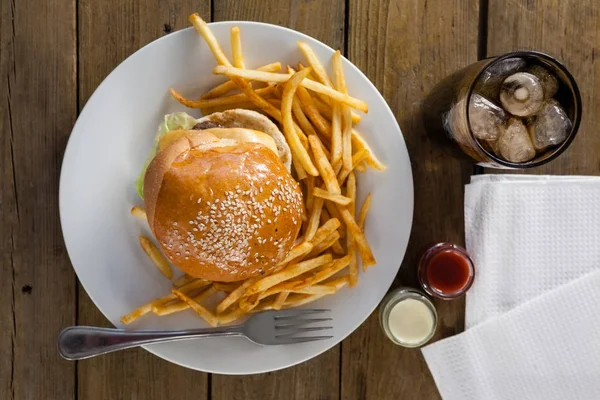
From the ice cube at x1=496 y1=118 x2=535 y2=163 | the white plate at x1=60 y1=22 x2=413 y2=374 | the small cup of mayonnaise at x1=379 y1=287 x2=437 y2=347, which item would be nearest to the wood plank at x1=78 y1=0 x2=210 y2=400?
the white plate at x1=60 y1=22 x2=413 y2=374

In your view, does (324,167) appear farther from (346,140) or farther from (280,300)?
(280,300)

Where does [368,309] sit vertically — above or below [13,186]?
below

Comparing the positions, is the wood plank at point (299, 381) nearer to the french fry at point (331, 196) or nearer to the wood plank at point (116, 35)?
the wood plank at point (116, 35)

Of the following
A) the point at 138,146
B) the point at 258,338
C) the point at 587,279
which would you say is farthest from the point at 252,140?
the point at 587,279

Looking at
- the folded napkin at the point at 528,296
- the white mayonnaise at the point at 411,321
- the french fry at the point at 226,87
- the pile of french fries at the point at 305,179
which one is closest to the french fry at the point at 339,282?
the pile of french fries at the point at 305,179

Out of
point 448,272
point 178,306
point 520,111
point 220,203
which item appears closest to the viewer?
point 220,203

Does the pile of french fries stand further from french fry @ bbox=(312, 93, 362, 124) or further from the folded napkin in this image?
the folded napkin

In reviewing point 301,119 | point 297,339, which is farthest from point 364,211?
point 297,339

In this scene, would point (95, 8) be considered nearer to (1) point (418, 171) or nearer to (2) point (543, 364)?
(1) point (418, 171)
